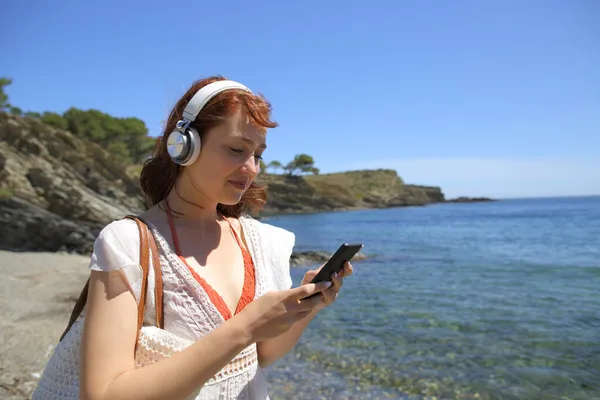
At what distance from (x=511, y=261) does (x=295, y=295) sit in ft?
70.5

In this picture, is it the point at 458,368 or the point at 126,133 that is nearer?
the point at 458,368

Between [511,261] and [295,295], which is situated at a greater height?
[295,295]

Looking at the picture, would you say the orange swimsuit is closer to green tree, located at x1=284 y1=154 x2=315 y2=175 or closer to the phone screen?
the phone screen

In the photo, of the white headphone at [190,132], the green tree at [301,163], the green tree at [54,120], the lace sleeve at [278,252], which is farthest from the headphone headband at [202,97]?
the green tree at [301,163]

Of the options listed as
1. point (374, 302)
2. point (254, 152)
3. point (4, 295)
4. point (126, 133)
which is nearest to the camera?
point (254, 152)

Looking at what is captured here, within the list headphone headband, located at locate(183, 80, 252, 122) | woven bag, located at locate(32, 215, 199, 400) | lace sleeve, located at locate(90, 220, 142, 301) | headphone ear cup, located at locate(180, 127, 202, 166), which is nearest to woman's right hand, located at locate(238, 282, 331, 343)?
woven bag, located at locate(32, 215, 199, 400)

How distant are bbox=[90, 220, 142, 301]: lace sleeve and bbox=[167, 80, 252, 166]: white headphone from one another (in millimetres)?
349

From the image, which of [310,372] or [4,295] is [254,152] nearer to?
[310,372]

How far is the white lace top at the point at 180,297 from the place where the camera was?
1.39 meters

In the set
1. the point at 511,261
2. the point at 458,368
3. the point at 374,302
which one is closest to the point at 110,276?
the point at 458,368

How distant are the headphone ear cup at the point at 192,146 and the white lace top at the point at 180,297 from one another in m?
0.29

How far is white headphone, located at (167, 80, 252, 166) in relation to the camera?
5.39 feet

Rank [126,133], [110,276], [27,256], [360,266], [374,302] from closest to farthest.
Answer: [110,276], [374,302], [27,256], [360,266], [126,133]

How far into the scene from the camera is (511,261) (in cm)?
2036
